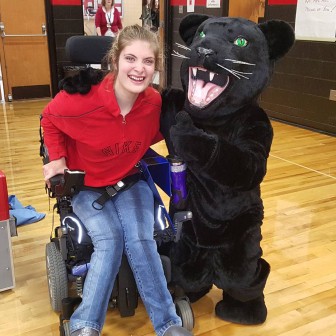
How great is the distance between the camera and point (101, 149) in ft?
5.27

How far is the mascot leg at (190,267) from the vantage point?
162 centimetres

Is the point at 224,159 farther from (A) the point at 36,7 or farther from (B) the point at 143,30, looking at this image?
(A) the point at 36,7

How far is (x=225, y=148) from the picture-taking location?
1365 millimetres

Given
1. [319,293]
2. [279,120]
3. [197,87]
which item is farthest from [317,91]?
[197,87]

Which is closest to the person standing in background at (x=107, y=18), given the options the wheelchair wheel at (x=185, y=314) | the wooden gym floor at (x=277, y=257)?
the wooden gym floor at (x=277, y=257)

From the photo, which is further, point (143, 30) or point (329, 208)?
point (329, 208)

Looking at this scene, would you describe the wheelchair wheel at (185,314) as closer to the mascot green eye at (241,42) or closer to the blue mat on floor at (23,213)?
the mascot green eye at (241,42)

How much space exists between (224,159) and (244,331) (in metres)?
0.70

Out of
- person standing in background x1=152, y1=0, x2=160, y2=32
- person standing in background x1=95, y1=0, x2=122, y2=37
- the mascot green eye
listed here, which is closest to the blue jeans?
the mascot green eye

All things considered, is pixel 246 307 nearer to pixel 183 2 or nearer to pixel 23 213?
pixel 23 213

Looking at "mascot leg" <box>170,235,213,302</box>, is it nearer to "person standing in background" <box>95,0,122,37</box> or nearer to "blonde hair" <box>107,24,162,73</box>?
"blonde hair" <box>107,24,162,73</box>

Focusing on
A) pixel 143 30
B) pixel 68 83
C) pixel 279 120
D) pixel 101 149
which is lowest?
pixel 279 120

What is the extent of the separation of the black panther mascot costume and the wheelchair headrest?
36 cm

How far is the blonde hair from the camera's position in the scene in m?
1.55
